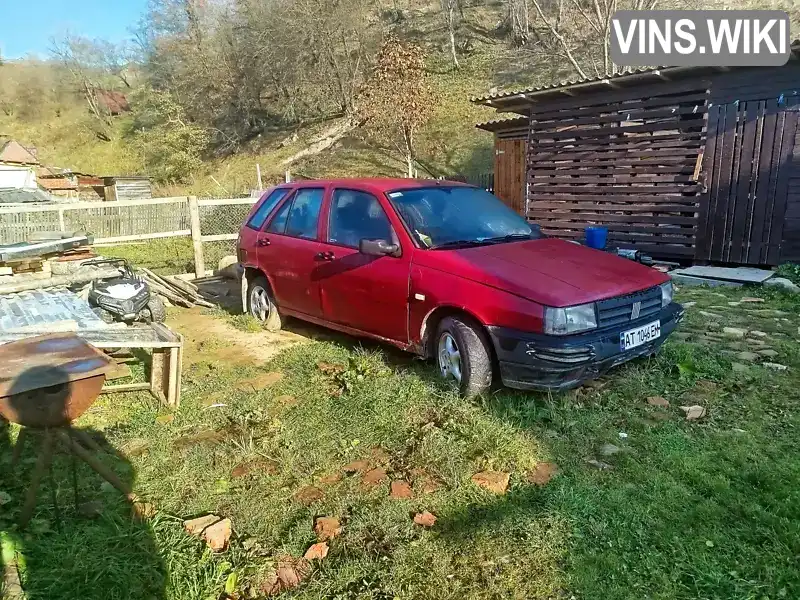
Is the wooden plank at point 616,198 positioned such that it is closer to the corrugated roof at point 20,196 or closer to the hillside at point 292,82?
the hillside at point 292,82

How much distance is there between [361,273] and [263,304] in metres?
2.06

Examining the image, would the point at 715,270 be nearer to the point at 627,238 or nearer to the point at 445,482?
the point at 627,238

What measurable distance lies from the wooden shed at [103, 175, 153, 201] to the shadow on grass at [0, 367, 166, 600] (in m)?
24.1

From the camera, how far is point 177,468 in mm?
A: 3291

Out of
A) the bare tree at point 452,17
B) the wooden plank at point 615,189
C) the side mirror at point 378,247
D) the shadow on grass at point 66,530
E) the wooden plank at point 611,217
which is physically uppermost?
the bare tree at point 452,17

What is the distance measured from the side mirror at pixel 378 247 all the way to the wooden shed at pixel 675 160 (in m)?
6.87

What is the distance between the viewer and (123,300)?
584cm

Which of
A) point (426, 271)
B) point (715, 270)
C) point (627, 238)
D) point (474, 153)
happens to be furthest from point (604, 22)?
point (426, 271)

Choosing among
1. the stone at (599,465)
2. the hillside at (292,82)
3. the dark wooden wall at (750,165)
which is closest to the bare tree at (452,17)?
the hillside at (292,82)

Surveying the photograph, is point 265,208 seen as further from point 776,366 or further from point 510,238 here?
point 776,366

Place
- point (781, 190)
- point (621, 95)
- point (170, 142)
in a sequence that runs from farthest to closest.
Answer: point (170, 142)
point (621, 95)
point (781, 190)

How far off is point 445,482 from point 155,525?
1.49 meters

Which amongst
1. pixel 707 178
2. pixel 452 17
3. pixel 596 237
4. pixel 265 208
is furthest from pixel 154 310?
pixel 452 17

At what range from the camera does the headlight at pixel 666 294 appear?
4160 mm
